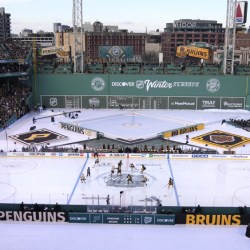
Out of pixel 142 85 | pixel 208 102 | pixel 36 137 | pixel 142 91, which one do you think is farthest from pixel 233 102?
pixel 36 137

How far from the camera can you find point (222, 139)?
130 ft

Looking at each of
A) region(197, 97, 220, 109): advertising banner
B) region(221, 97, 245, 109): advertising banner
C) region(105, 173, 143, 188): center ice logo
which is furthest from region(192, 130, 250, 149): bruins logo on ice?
region(221, 97, 245, 109): advertising banner

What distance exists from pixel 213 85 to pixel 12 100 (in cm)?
2903

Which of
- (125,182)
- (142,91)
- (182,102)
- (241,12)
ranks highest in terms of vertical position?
(241,12)

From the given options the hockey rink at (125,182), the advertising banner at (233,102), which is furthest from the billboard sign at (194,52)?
the hockey rink at (125,182)

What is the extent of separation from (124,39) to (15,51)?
79320 mm

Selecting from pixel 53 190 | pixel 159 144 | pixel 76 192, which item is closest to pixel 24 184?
pixel 53 190

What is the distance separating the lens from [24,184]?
88.9 ft

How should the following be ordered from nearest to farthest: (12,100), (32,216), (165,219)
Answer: (165,219)
(32,216)
(12,100)

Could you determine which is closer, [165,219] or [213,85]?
[165,219]

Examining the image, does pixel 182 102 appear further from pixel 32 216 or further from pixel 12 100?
pixel 32 216

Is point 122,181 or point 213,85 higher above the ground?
point 213,85

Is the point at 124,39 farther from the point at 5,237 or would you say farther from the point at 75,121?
the point at 5,237

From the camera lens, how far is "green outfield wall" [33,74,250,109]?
184 feet
